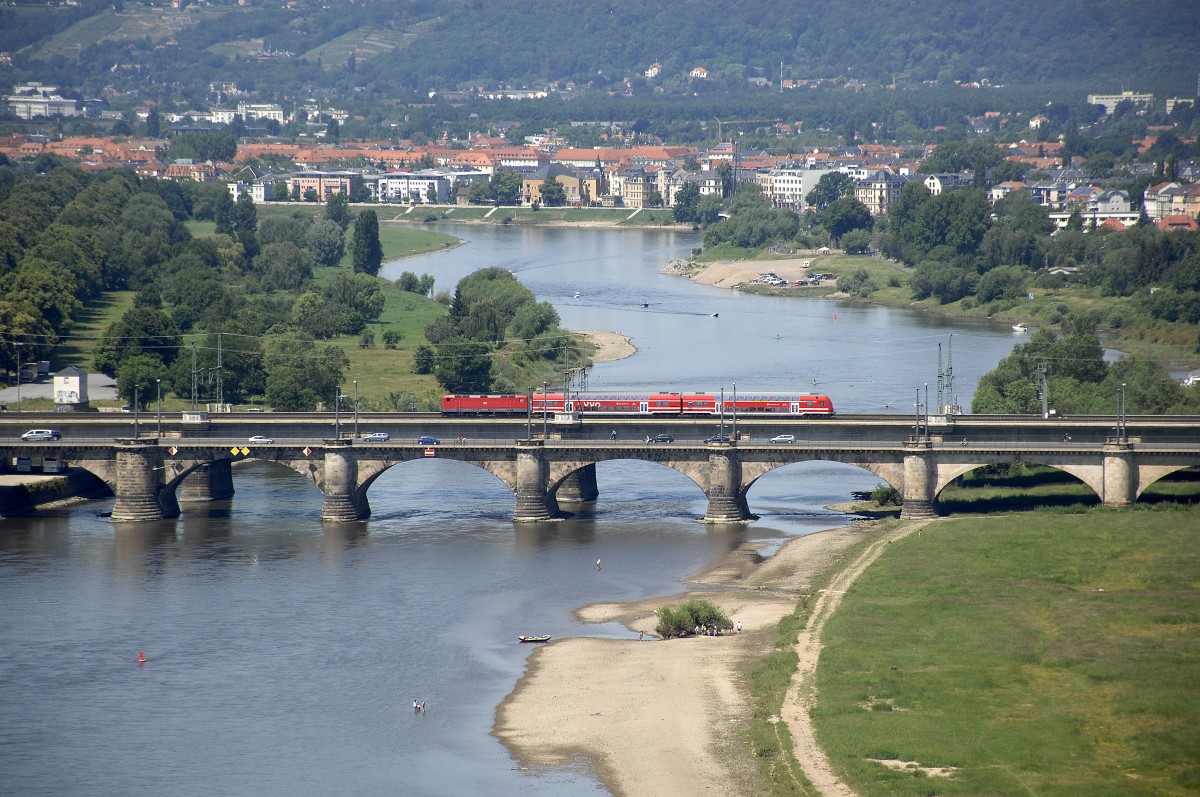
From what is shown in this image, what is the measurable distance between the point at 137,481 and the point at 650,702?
43543 mm

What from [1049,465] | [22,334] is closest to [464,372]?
[22,334]

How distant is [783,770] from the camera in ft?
188

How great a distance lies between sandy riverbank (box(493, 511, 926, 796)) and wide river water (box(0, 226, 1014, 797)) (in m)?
1.35

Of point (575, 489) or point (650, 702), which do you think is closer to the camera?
point (650, 702)

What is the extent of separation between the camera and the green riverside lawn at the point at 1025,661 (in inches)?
2212

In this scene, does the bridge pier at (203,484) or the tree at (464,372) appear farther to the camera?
the tree at (464,372)

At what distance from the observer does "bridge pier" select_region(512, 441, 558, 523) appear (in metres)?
97.2

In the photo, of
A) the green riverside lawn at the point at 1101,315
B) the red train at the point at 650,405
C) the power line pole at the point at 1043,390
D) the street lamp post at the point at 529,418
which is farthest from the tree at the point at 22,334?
the green riverside lawn at the point at 1101,315

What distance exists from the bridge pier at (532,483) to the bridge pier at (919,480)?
20163 millimetres

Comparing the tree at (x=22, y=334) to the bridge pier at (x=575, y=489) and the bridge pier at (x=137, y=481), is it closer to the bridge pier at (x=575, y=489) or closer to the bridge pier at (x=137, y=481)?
the bridge pier at (x=137, y=481)

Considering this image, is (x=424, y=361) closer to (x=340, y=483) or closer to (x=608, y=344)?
(x=608, y=344)

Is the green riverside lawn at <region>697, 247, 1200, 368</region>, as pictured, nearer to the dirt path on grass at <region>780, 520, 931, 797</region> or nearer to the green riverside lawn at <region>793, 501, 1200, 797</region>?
the green riverside lawn at <region>793, 501, 1200, 797</region>

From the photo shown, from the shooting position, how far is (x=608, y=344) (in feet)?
536

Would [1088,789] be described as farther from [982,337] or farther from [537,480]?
[982,337]
